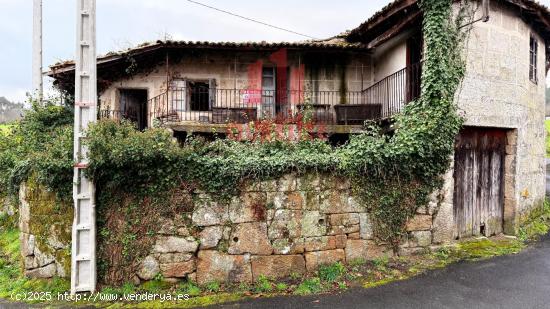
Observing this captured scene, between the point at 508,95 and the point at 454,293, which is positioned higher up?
the point at 508,95

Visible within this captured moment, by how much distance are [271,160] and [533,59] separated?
865 cm

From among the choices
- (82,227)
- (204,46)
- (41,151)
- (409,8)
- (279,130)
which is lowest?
(82,227)

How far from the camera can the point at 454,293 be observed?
469 centimetres

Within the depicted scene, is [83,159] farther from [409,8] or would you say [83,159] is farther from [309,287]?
[409,8]

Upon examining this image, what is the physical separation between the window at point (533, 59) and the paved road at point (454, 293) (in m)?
5.68

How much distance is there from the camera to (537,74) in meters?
8.69

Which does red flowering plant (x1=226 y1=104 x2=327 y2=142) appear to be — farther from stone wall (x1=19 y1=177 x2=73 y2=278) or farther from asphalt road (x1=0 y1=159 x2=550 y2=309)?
stone wall (x1=19 y1=177 x2=73 y2=278)

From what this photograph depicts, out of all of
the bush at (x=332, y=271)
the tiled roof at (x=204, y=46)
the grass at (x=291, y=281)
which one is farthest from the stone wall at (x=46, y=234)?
the tiled roof at (x=204, y=46)

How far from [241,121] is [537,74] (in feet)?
29.5

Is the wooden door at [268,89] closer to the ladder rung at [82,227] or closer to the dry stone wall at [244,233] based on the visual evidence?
the dry stone wall at [244,233]

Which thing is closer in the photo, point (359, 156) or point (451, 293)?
point (451, 293)

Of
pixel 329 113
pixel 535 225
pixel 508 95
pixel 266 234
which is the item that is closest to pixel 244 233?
pixel 266 234

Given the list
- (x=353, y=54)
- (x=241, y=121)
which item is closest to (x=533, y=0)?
(x=353, y=54)

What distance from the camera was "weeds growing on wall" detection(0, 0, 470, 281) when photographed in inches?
190
